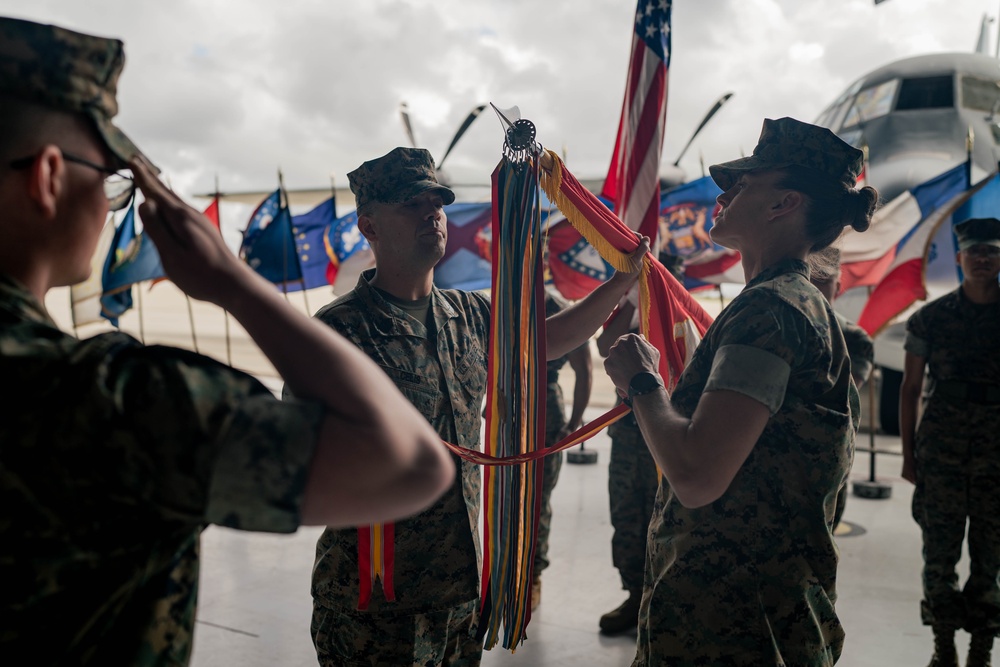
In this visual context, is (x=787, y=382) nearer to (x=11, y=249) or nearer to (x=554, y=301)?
(x=11, y=249)

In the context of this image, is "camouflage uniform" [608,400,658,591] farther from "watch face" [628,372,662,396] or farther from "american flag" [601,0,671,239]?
"watch face" [628,372,662,396]

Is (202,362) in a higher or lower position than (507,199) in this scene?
lower

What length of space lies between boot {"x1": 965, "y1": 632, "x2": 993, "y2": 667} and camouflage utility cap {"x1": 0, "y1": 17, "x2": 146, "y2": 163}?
3585 millimetres

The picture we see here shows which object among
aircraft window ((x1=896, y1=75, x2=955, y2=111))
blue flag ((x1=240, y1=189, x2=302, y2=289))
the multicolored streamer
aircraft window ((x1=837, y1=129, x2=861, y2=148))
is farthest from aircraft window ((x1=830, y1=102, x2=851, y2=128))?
the multicolored streamer

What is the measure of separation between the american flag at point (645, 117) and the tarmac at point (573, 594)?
1958mm

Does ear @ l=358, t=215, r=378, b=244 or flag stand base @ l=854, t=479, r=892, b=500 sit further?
flag stand base @ l=854, t=479, r=892, b=500

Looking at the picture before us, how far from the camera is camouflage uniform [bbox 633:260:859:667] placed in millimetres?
1483

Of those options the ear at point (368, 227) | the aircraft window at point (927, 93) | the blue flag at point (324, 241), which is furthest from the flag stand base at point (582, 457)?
the aircraft window at point (927, 93)

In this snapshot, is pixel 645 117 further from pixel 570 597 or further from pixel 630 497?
pixel 570 597

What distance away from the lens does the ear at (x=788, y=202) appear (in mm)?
1646

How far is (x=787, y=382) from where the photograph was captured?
1436 millimetres

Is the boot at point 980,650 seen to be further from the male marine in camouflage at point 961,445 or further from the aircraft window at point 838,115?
A: the aircraft window at point 838,115

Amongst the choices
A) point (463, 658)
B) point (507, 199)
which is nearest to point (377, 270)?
point (507, 199)

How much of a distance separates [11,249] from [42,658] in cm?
41
